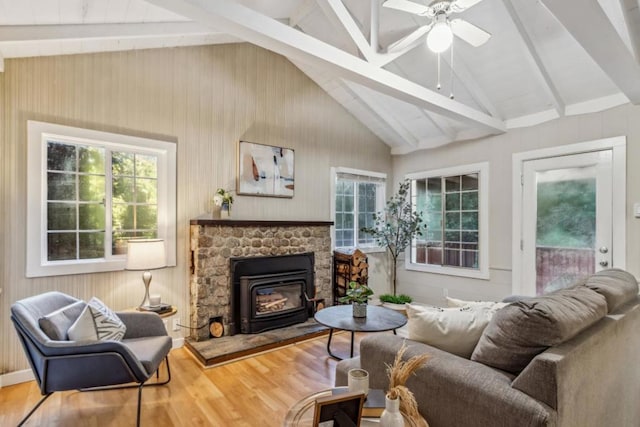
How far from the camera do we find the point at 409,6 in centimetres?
235

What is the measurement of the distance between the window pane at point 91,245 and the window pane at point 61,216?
0.44ft

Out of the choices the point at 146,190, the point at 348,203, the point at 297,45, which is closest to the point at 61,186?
the point at 146,190

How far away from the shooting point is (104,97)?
3.11 metres

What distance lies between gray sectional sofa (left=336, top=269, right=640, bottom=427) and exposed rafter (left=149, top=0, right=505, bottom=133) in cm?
205

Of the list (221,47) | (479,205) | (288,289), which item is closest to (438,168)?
(479,205)

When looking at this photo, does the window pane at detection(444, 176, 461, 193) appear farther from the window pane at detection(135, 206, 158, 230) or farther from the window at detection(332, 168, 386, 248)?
the window pane at detection(135, 206, 158, 230)

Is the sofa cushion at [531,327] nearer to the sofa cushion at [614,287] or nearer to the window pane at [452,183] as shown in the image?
the sofa cushion at [614,287]

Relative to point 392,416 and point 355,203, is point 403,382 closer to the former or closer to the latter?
point 392,416

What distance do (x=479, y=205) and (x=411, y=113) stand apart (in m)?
1.59

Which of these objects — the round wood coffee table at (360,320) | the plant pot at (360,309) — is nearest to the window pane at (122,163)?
the round wood coffee table at (360,320)

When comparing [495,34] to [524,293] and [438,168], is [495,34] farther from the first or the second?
[524,293]

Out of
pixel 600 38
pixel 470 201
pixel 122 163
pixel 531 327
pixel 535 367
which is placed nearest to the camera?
pixel 535 367

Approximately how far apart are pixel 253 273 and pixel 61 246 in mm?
1809

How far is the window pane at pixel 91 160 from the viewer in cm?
308
